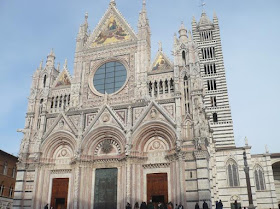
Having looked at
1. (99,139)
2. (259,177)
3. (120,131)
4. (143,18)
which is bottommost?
(259,177)

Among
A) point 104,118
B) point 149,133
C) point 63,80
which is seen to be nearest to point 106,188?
point 149,133

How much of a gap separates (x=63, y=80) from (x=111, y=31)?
6925 millimetres

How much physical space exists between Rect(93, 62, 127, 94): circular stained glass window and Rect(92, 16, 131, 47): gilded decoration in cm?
255

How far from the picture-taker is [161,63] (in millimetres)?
25359

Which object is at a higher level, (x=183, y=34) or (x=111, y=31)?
(x=111, y=31)

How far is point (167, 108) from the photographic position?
902 inches

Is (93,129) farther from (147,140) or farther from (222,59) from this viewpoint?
(222,59)

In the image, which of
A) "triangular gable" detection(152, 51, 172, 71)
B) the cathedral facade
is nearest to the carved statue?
the cathedral facade

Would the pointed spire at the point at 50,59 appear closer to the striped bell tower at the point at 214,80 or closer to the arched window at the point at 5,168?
the arched window at the point at 5,168

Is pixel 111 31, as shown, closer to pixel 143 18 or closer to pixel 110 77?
pixel 143 18

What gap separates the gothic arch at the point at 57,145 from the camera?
25078 mm

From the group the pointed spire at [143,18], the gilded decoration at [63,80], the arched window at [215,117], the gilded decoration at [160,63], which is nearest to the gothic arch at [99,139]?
the gilded decoration at [160,63]

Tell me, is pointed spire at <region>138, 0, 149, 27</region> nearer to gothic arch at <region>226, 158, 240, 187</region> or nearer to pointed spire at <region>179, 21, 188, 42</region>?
pointed spire at <region>179, 21, 188, 42</region>

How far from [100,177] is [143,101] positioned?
7226 mm
